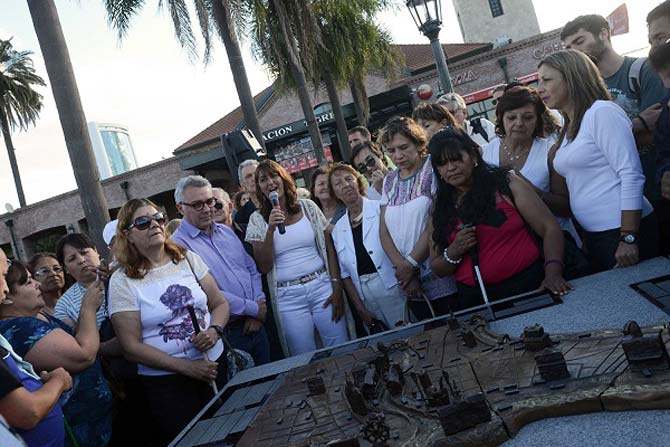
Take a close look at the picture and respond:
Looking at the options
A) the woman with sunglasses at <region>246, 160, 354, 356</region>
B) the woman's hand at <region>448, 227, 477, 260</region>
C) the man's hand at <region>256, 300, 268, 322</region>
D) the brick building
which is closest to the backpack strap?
the woman's hand at <region>448, 227, 477, 260</region>

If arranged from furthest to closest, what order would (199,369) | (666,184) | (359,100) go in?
(359,100), (199,369), (666,184)

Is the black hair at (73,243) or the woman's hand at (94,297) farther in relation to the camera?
the black hair at (73,243)

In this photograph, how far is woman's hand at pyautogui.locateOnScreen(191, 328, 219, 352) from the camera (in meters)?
3.42

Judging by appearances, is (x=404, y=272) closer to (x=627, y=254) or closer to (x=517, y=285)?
(x=517, y=285)

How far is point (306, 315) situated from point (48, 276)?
178 centimetres

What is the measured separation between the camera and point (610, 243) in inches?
120

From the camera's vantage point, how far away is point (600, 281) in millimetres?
2822

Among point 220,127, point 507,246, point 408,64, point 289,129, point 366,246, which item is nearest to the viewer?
point 507,246

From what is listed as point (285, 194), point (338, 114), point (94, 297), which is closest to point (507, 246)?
point (285, 194)

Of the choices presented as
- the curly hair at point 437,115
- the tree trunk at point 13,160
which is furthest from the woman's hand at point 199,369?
the tree trunk at point 13,160

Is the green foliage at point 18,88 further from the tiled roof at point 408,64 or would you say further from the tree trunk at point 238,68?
the tree trunk at point 238,68

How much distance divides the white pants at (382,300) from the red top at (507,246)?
101 centimetres

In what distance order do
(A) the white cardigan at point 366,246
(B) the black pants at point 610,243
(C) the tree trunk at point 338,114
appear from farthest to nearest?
(C) the tree trunk at point 338,114
(A) the white cardigan at point 366,246
(B) the black pants at point 610,243

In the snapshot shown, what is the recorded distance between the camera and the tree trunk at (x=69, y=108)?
265 inches
